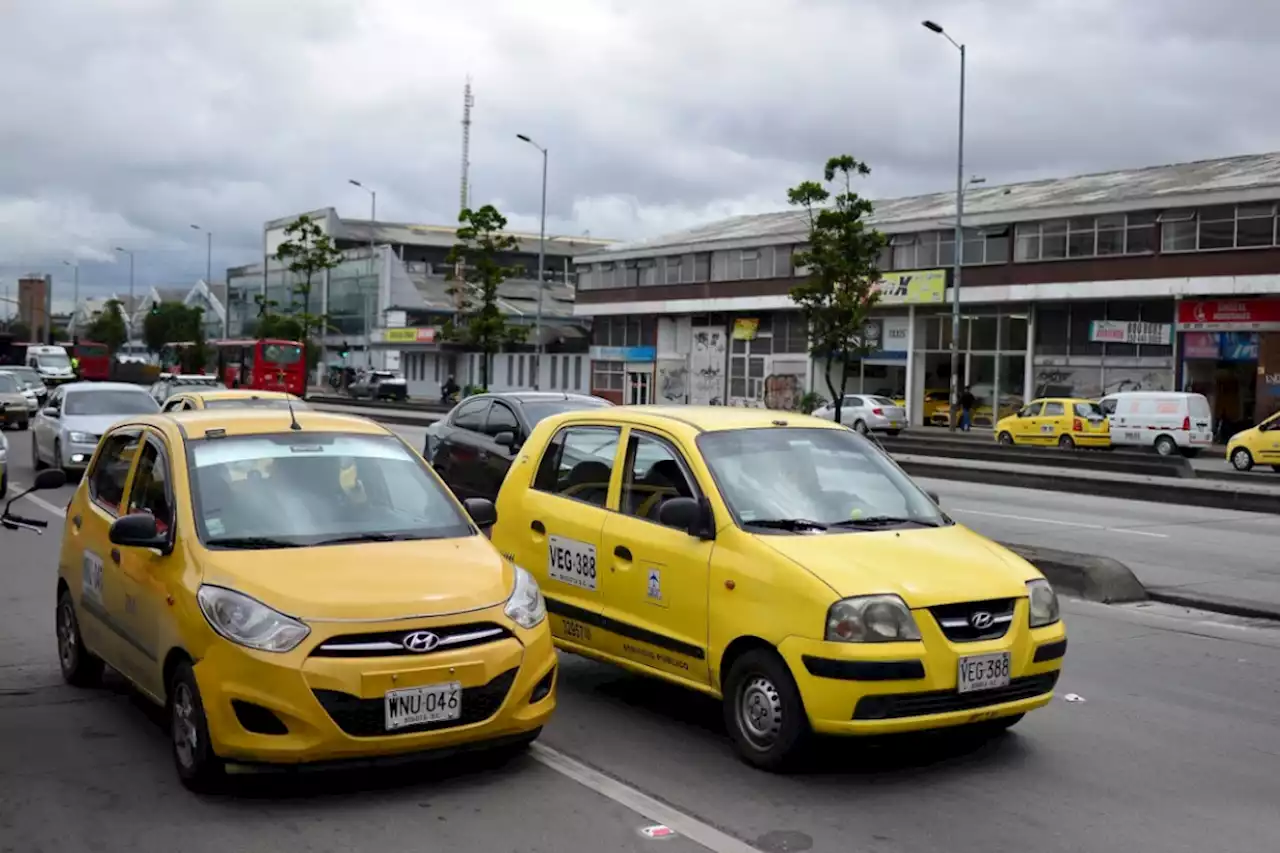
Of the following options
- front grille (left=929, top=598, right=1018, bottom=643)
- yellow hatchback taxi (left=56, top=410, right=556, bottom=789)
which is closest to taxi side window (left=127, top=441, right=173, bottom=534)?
yellow hatchback taxi (left=56, top=410, right=556, bottom=789)

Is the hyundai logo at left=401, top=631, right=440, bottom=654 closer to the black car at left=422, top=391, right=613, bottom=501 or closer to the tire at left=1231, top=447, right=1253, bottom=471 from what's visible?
the black car at left=422, top=391, right=613, bottom=501

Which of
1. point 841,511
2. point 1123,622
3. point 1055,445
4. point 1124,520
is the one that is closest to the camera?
point 841,511

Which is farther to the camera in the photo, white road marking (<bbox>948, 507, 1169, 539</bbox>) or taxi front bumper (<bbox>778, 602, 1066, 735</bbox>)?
white road marking (<bbox>948, 507, 1169, 539</bbox>)

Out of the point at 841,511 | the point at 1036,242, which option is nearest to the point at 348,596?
the point at 841,511

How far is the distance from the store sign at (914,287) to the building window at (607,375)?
19.3 meters

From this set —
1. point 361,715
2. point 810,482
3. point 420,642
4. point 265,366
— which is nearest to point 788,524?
point 810,482

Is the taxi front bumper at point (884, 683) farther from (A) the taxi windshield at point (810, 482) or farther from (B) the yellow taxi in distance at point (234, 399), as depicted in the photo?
(B) the yellow taxi in distance at point (234, 399)

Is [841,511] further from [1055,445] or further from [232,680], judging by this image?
[1055,445]

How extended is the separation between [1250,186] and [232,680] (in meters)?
42.3

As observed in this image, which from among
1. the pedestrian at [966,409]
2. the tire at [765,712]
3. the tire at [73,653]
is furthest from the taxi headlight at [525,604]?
the pedestrian at [966,409]

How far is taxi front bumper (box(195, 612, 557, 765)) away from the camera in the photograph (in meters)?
5.21

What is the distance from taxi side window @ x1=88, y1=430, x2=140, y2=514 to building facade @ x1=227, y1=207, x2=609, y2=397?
65006 millimetres

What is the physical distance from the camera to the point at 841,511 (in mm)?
6660

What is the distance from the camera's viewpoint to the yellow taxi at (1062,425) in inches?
1492
